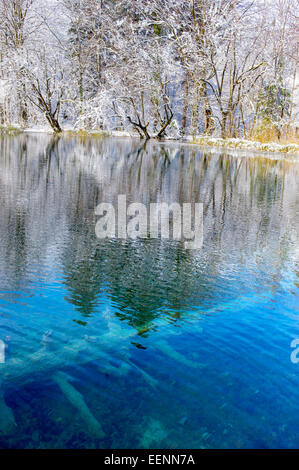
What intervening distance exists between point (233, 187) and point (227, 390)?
25.8 ft

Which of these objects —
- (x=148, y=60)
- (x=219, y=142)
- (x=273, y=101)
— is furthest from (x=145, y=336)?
(x=273, y=101)

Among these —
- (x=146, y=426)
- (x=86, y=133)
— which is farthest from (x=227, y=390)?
(x=86, y=133)

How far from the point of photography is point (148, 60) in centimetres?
2881

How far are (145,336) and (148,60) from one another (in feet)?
94.5

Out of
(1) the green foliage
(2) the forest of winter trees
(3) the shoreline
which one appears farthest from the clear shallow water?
(1) the green foliage

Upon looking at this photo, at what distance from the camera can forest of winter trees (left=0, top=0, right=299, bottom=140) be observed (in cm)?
2542

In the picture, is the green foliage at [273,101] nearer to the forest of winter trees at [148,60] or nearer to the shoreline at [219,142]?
the forest of winter trees at [148,60]

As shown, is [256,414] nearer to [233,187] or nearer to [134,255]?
[134,255]

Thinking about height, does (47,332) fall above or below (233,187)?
below

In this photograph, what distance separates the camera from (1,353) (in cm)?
263

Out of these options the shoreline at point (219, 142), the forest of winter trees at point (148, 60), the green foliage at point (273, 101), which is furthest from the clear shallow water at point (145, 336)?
the green foliage at point (273, 101)

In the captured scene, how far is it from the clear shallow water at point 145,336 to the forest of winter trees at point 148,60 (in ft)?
70.6

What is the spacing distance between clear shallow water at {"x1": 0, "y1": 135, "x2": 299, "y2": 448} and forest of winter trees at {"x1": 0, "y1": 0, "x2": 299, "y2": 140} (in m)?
21.5

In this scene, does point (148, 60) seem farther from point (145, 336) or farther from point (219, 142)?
point (145, 336)
